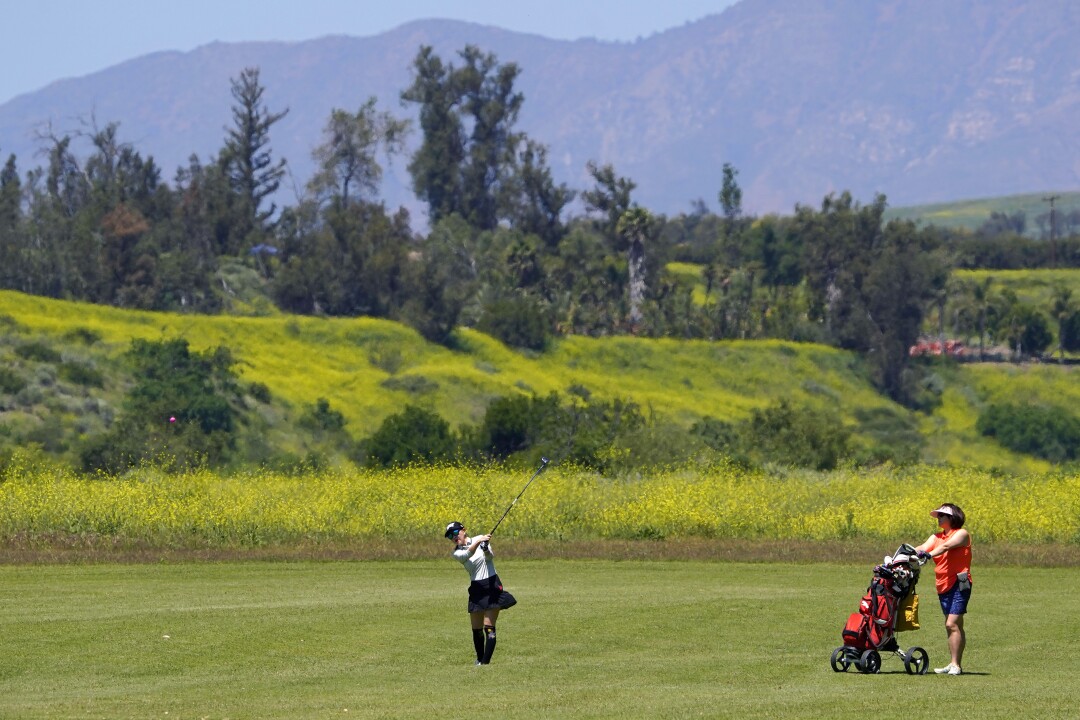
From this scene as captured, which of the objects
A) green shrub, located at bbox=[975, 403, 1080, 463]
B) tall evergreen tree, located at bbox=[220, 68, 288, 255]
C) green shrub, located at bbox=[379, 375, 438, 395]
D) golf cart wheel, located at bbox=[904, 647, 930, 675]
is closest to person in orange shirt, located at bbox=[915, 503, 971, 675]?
golf cart wheel, located at bbox=[904, 647, 930, 675]

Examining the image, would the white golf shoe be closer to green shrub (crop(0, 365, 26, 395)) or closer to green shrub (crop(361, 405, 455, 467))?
green shrub (crop(361, 405, 455, 467))

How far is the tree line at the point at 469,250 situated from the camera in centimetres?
10025

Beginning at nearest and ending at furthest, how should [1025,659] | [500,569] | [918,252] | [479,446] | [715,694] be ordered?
1. [715,694]
2. [1025,659]
3. [500,569]
4. [479,446]
5. [918,252]

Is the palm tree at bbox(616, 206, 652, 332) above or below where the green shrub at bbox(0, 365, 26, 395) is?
above

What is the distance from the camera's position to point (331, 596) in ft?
89.4

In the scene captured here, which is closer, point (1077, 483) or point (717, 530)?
point (717, 530)

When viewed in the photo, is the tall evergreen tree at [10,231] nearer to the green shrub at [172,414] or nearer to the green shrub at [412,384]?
the green shrub at [172,414]

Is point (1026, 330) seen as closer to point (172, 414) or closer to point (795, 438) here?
point (795, 438)

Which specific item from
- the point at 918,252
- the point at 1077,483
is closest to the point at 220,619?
the point at 1077,483

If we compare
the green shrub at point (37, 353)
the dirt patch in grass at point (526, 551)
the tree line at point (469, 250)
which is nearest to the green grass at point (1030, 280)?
the tree line at point (469, 250)

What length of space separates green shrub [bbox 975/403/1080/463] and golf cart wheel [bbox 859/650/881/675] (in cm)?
7513

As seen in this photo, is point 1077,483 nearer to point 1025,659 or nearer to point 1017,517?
point 1017,517

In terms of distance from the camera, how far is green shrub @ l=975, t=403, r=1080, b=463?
91.4 meters

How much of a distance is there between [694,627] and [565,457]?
1307 inches
